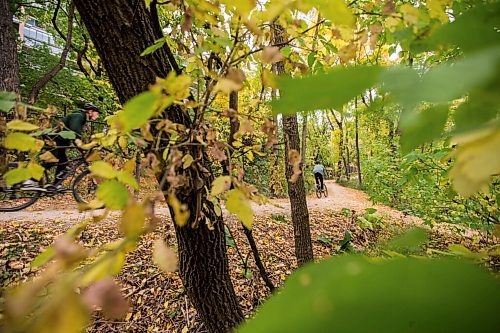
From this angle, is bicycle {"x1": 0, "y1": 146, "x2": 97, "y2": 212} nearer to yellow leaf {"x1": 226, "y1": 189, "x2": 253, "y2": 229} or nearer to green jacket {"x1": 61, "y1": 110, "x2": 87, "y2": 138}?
green jacket {"x1": 61, "y1": 110, "x2": 87, "y2": 138}

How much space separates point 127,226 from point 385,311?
31 centimetres

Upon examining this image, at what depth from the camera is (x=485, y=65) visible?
20 centimetres

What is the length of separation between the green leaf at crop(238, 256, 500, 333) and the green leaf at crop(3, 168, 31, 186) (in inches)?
33.0

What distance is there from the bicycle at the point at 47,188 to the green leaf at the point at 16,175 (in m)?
2.25

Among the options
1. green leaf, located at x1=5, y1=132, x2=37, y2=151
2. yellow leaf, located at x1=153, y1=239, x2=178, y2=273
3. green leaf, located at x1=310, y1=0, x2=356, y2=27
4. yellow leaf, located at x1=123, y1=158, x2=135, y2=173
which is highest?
green leaf, located at x1=310, y1=0, x2=356, y2=27

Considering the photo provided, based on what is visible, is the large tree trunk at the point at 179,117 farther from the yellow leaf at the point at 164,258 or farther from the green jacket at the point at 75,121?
the green jacket at the point at 75,121

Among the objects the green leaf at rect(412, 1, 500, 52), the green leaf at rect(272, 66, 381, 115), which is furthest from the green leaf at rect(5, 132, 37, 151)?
the green leaf at rect(412, 1, 500, 52)

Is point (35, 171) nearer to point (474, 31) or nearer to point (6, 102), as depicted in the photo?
point (6, 102)

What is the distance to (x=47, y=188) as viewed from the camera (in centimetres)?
466

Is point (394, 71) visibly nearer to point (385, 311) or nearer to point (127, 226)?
point (385, 311)

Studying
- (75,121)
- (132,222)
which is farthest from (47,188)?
(132,222)

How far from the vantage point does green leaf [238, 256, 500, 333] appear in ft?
0.59

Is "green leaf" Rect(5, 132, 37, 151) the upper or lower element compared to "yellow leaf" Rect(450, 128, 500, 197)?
upper

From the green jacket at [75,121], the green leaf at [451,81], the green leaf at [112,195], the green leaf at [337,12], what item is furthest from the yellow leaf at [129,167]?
the green jacket at [75,121]
